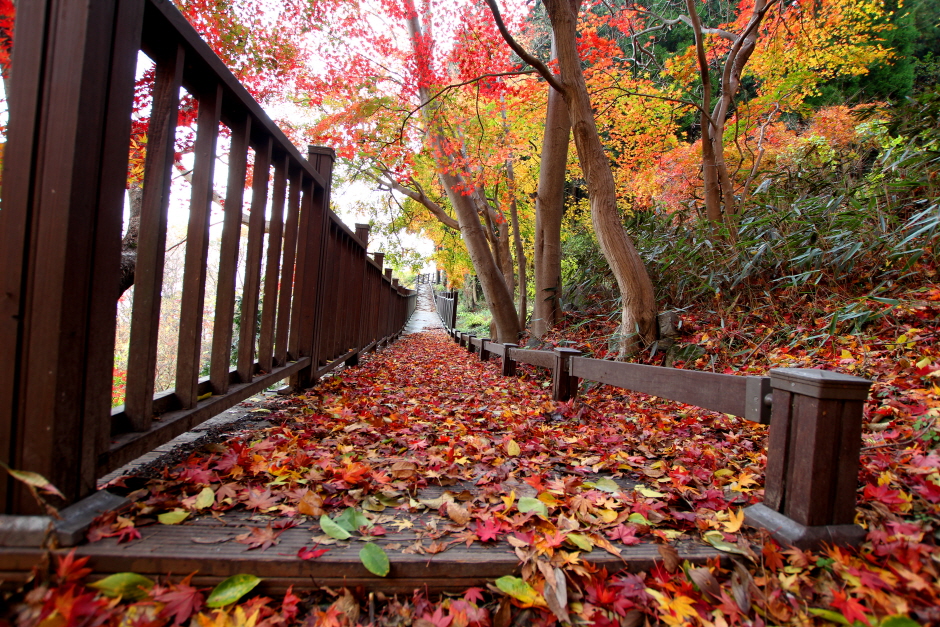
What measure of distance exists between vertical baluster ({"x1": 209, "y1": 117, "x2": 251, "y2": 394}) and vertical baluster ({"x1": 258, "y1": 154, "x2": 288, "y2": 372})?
1.31 ft

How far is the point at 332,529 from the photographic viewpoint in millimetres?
1211

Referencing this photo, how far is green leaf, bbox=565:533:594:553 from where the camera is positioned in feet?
3.97

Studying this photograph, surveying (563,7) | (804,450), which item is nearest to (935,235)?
(804,450)

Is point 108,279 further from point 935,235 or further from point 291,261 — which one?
point 935,235

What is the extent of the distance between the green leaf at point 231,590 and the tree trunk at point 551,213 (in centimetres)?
558

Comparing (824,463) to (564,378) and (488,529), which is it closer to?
(488,529)

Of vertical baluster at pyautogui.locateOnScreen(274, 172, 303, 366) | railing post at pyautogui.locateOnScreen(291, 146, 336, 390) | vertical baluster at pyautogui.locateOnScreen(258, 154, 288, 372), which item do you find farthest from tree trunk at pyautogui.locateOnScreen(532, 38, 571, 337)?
vertical baluster at pyautogui.locateOnScreen(258, 154, 288, 372)

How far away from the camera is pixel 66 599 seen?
882 millimetres

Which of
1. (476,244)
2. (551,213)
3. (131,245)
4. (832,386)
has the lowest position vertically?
(832,386)

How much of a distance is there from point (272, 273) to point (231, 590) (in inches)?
62.6

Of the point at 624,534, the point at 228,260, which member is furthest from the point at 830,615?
the point at 228,260

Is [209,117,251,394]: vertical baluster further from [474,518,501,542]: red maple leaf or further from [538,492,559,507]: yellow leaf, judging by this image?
[538,492,559,507]: yellow leaf

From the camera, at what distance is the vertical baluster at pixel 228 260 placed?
1807 millimetres

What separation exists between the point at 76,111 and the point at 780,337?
4.36 metres
